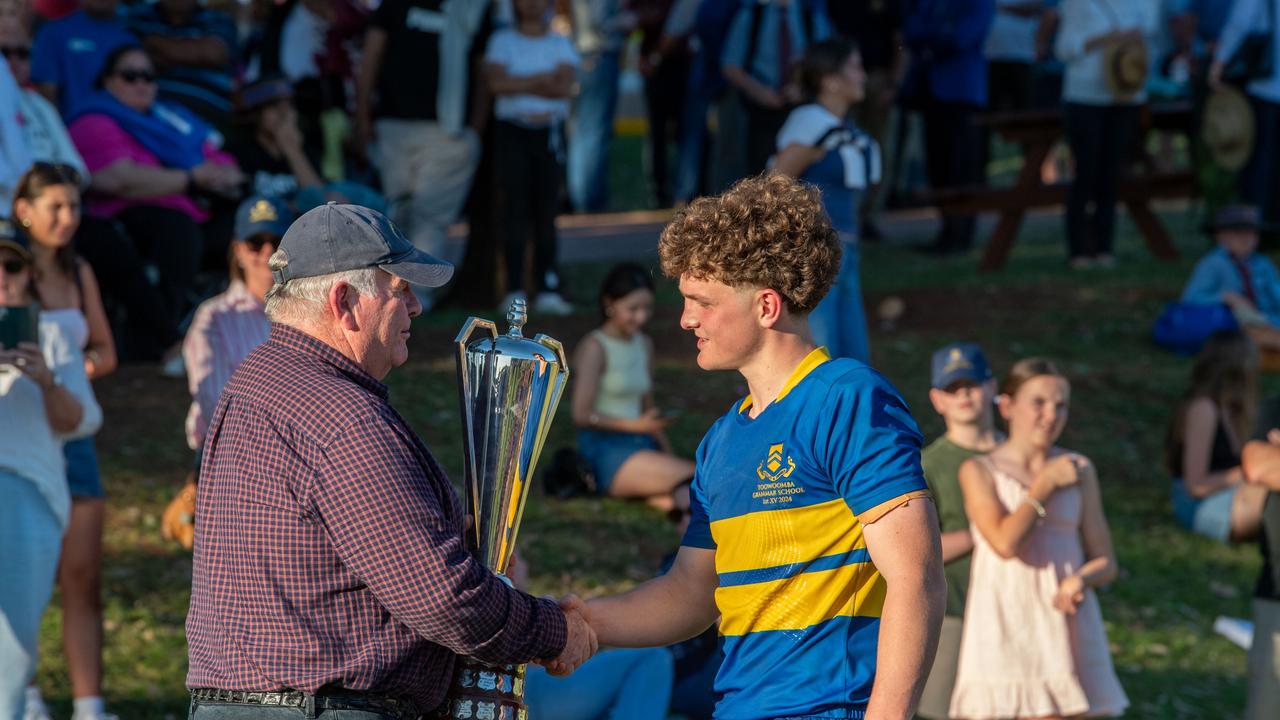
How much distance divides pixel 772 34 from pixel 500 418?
27.4 feet

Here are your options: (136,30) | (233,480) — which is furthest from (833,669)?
(136,30)

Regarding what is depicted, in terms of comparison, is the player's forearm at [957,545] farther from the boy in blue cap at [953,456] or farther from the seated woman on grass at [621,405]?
the seated woman on grass at [621,405]

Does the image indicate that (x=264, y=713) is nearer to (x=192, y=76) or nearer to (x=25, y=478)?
(x=25, y=478)

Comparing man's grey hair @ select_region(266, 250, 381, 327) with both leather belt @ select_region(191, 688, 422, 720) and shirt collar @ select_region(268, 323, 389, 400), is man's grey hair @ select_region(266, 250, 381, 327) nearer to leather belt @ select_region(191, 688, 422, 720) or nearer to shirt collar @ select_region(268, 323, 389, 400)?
shirt collar @ select_region(268, 323, 389, 400)

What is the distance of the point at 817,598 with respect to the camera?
10.4 feet

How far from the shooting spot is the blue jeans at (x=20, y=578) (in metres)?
5.38

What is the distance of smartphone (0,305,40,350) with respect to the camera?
5352mm

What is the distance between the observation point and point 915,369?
1022 centimetres

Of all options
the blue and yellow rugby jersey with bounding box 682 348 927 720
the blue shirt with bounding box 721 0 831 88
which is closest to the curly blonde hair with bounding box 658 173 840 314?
the blue and yellow rugby jersey with bounding box 682 348 927 720

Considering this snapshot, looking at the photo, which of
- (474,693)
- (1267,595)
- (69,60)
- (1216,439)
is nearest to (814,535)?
(474,693)

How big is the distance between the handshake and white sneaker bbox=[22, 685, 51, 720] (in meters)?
2.90

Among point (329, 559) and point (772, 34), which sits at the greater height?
point (772, 34)

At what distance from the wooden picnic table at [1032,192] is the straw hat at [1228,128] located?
1.73 feet

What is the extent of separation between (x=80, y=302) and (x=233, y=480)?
353cm
